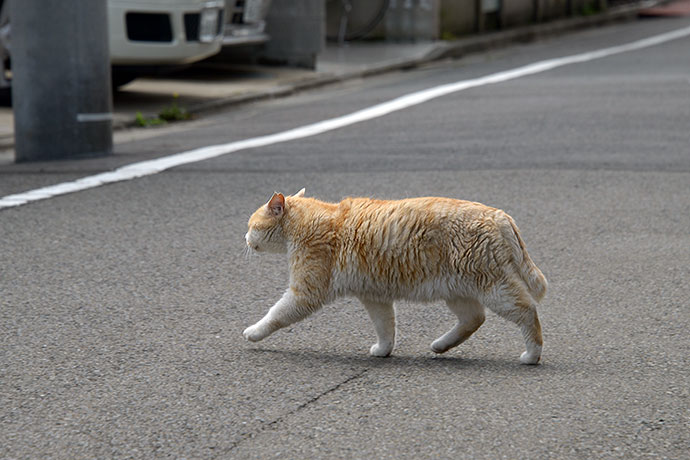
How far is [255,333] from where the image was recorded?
4.31m

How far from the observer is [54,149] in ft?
29.6

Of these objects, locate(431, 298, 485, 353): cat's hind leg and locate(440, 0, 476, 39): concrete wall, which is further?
locate(440, 0, 476, 39): concrete wall

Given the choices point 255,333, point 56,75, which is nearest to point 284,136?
point 56,75

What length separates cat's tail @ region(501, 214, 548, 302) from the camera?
13.1 ft

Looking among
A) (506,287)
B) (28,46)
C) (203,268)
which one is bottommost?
(203,268)

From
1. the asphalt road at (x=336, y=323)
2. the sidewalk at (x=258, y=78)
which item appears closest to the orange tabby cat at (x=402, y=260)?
the asphalt road at (x=336, y=323)

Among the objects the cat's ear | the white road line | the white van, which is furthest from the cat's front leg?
the white van

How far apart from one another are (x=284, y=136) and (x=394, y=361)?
5.97m

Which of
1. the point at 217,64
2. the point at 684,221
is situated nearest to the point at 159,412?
the point at 684,221

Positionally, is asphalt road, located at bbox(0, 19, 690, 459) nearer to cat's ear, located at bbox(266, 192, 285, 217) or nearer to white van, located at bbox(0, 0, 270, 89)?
cat's ear, located at bbox(266, 192, 285, 217)

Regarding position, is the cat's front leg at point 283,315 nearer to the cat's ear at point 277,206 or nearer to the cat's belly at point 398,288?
the cat's belly at point 398,288

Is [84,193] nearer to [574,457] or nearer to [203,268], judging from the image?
[203,268]

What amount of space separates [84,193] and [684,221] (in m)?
3.91

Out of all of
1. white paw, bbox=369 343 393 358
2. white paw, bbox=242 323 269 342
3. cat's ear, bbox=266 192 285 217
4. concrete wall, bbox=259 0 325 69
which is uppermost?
concrete wall, bbox=259 0 325 69
